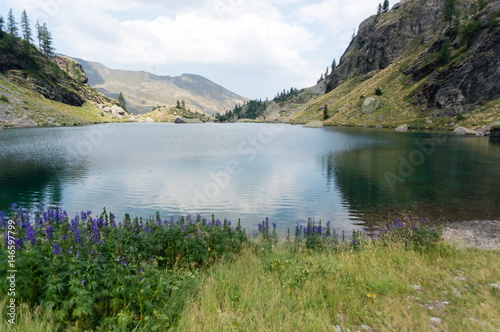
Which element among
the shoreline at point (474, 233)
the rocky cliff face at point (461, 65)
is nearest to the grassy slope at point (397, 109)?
the rocky cliff face at point (461, 65)

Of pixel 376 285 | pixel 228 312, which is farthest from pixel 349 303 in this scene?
pixel 228 312

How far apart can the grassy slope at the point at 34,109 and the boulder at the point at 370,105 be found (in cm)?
15315

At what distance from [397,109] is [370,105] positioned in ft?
47.6

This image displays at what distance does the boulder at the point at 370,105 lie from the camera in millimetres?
130875

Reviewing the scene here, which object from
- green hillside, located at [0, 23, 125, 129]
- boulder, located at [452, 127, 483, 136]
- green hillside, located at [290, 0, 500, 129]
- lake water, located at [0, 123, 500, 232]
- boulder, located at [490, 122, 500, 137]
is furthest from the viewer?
green hillside, located at [0, 23, 125, 129]

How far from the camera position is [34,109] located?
363ft

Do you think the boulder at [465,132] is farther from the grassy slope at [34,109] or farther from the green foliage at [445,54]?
the grassy slope at [34,109]

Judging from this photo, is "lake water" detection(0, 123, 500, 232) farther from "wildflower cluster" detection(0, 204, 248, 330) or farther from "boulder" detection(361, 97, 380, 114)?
"boulder" detection(361, 97, 380, 114)

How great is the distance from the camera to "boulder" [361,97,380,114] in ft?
429

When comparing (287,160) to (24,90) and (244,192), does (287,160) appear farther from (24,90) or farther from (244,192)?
(24,90)

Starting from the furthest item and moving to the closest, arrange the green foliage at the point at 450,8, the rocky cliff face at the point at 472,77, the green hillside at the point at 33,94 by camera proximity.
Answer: the green foliage at the point at 450,8 → the green hillside at the point at 33,94 → the rocky cliff face at the point at 472,77

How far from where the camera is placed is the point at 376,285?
23.1ft

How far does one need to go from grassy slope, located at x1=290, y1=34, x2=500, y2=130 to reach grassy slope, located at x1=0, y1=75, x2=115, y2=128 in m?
146

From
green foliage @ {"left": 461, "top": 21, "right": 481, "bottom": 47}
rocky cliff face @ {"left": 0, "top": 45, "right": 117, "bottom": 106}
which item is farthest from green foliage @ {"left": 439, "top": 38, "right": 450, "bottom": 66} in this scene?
rocky cliff face @ {"left": 0, "top": 45, "right": 117, "bottom": 106}
